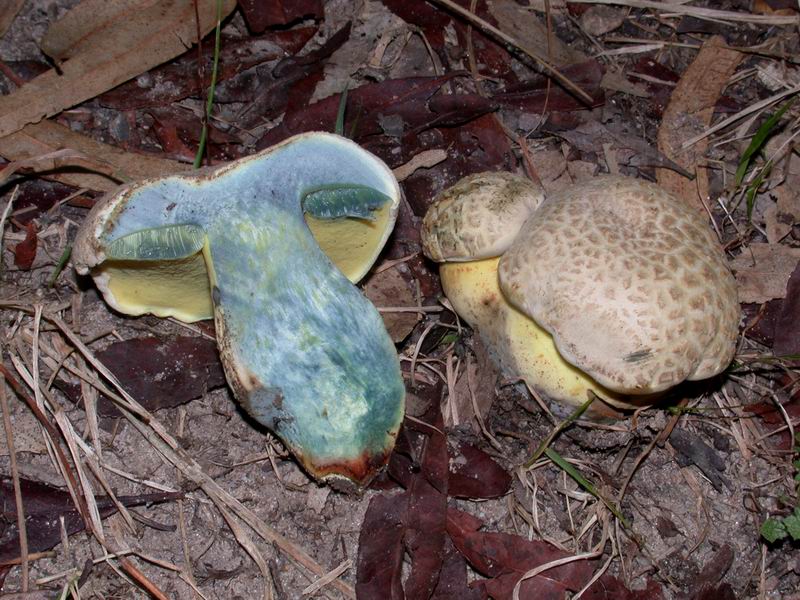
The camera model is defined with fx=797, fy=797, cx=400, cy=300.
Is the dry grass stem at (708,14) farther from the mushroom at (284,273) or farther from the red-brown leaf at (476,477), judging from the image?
the red-brown leaf at (476,477)

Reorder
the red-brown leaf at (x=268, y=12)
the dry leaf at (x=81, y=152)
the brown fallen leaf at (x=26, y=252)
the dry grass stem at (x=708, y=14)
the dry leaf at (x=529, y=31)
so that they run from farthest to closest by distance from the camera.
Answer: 1. the dry grass stem at (x=708, y=14)
2. the dry leaf at (x=529, y=31)
3. the red-brown leaf at (x=268, y=12)
4. the dry leaf at (x=81, y=152)
5. the brown fallen leaf at (x=26, y=252)

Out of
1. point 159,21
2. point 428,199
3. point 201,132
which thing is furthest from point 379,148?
point 159,21

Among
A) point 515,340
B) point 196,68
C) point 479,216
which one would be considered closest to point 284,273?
point 479,216

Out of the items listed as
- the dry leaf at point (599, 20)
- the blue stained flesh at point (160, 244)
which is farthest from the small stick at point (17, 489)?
the dry leaf at point (599, 20)

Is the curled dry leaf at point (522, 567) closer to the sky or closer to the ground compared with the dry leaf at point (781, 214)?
closer to the ground

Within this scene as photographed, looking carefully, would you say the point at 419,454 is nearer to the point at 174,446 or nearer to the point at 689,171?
the point at 174,446
